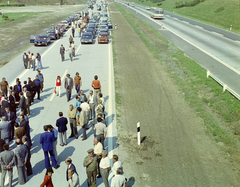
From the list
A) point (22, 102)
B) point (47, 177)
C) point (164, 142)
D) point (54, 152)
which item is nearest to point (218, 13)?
point (164, 142)

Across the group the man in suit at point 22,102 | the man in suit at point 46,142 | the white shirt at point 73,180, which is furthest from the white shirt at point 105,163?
the man in suit at point 22,102

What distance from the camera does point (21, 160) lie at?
26.2ft

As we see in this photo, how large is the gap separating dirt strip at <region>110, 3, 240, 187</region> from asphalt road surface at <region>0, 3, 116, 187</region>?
878mm

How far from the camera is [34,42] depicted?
3025cm

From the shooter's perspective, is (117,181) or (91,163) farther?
(91,163)

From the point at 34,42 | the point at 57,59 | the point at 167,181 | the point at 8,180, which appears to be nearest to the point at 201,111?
the point at 167,181

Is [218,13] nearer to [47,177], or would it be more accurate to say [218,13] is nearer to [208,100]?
[208,100]

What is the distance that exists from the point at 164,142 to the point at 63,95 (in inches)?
315

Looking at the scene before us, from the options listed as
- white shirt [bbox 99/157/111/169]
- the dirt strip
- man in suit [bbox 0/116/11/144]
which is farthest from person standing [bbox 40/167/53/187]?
Answer: man in suit [bbox 0/116/11/144]

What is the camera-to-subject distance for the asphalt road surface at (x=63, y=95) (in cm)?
916

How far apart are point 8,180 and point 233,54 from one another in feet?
88.2

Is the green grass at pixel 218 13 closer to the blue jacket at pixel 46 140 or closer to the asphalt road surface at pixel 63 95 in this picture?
the asphalt road surface at pixel 63 95

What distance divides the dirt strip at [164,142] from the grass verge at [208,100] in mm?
533

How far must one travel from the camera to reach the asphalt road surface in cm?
916
